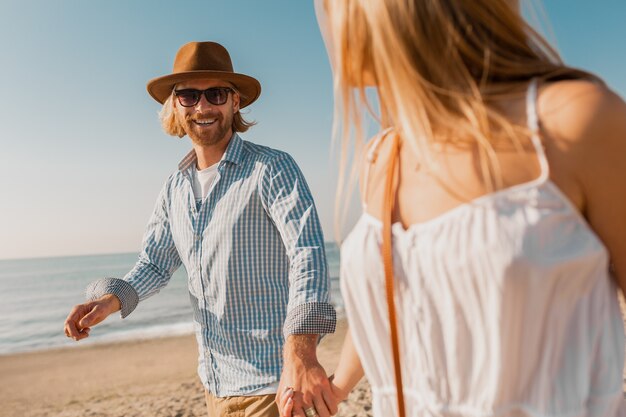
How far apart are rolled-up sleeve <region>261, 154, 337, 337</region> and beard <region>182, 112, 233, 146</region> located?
0.52 m

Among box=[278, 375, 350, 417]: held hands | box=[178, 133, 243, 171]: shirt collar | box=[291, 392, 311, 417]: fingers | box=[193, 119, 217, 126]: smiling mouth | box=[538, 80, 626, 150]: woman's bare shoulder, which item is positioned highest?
box=[193, 119, 217, 126]: smiling mouth

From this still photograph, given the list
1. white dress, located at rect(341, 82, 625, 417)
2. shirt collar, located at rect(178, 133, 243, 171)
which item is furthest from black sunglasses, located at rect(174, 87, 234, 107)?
white dress, located at rect(341, 82, 625, 417)

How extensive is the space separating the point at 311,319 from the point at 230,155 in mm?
1194

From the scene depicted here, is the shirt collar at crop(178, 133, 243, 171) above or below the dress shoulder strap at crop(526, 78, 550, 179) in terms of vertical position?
below

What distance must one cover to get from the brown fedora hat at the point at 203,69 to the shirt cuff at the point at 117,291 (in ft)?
4.21

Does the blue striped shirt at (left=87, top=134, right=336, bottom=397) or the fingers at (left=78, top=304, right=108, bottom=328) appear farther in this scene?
the fingers at (left=78, top=304, right=108, bottom=328)

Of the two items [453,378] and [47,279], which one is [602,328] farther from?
[47,279]

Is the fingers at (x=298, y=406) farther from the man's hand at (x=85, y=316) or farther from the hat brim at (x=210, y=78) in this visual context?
the hat brim at (x=210, y=78)

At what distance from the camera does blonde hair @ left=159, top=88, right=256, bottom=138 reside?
391cm

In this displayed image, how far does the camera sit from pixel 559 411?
1232 mm

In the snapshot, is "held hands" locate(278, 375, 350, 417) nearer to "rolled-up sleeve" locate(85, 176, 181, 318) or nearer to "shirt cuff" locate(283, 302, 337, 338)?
"shirt cuff" locate(283, 302, 337, 338)

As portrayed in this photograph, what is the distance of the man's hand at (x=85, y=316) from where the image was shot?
311 cm

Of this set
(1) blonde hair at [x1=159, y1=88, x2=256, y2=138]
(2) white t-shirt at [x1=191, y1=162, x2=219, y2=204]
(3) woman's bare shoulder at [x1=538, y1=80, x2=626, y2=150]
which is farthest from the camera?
(1) blonde hair at [x1=159, y1=88, x2=256, y2=138]

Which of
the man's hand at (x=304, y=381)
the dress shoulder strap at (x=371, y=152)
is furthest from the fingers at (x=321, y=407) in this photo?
the dress shoulder strap at (x=371, y=152)
